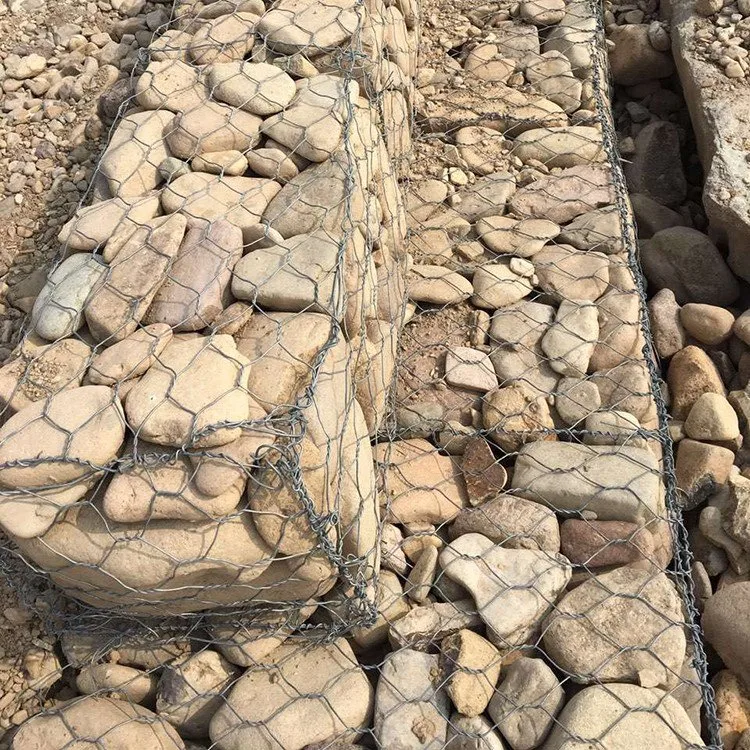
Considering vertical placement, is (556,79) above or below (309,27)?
below

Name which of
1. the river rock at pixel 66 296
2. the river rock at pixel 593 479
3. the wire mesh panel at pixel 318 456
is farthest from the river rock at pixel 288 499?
the river rock at pixel 593 479

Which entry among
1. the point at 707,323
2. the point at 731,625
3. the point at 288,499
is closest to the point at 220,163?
the point at 288,499

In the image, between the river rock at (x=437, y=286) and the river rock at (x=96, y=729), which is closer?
the river rock at (x=96, y=729)

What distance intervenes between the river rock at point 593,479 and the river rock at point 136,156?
1.34 m

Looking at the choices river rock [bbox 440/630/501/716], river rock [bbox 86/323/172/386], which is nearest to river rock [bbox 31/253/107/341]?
river rock [bbox 86/323/172/386]

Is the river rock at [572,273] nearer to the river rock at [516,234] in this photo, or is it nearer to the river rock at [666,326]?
the river rock at [516,234]

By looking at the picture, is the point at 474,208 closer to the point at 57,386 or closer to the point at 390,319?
the point at 390,319

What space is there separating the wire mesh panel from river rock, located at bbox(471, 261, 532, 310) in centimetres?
1

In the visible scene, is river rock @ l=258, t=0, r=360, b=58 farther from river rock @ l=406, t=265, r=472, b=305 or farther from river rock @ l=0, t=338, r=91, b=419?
river rock @ l=0, t=338, r=91, b=419

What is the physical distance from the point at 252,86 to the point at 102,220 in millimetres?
639

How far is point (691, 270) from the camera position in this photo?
3039mm

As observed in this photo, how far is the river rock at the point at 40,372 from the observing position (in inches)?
72.5

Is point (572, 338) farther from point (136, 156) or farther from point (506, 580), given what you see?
Answer: point (136, 156)

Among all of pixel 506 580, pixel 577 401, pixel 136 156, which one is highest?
pixel 136 156
